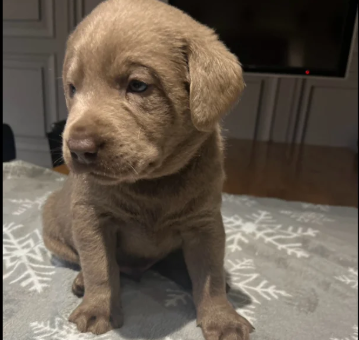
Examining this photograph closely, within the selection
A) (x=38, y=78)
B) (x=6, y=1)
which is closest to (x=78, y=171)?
(x=6, y=1)

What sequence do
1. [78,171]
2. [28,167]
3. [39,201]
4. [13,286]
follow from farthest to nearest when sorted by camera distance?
[28,167] → [39,201] → [13,286] → [78,171]

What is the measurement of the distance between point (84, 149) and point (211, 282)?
0.44 metres

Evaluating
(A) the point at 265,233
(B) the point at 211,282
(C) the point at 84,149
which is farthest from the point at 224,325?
(A) the point at 265,233

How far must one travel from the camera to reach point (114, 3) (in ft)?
2.34

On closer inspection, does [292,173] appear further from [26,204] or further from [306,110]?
[26,204]

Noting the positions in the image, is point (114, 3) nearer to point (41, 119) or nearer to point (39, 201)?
point (39, 201)

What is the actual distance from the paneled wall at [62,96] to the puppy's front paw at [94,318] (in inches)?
20.2

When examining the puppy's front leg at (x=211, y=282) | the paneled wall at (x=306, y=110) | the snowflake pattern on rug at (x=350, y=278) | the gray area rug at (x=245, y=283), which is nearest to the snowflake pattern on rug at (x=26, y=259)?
the gray area rug at (x=245, y=283)

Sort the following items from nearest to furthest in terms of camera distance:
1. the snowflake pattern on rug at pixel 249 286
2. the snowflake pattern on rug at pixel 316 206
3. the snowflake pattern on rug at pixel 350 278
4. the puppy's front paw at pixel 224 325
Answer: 1. the puppy's front paw at pixel 224 325
2. the snowflake pattern on rug at pixel 249 286
3. the snowflake pattern on rug at pixel 350 278
4. the snowflake pattern on rug at pixel 316 206

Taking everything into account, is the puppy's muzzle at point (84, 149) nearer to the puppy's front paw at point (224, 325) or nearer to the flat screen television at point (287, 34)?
the puppy's front paw at point (224, 325)

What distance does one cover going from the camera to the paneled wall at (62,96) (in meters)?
1.31

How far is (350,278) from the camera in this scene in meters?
1.18

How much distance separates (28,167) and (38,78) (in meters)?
0.43

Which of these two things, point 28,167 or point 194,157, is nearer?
point 194,157
